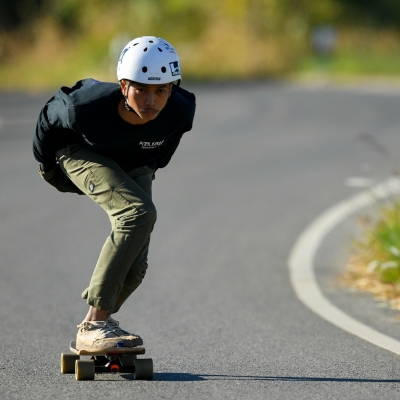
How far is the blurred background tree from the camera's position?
4219cm

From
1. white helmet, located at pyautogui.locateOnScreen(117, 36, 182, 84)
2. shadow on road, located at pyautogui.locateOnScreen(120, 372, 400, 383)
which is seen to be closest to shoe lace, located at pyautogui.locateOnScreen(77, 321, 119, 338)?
shadow on road, located at pyautogui.locateOnScreen(120, 372, 400, 383)

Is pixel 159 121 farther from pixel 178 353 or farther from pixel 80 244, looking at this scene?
pixel 80 244

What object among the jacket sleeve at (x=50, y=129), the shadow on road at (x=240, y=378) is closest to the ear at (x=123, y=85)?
the jacket sleeve at (x=50, y=129)

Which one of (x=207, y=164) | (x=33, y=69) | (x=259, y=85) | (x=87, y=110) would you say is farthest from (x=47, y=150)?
(x=33, y=69)

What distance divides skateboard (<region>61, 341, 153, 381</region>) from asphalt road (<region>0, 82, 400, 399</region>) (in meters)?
0.06

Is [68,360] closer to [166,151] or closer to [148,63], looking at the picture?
[166,151]

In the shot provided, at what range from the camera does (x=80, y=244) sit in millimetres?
10477

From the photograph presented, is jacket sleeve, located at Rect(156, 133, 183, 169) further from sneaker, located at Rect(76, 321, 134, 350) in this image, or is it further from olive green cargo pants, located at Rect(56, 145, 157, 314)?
sneaker, located at Rect(76, 321, 134, 350)

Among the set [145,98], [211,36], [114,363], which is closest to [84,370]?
[114,363]

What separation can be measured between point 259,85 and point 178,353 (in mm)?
30574

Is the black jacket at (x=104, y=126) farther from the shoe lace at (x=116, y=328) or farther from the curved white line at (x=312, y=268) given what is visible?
the curved white line at (x=312, y=268)

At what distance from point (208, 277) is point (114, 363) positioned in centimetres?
368

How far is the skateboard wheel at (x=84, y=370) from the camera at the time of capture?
5.25 metres

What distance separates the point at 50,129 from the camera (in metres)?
5.40
